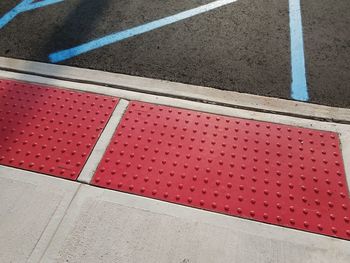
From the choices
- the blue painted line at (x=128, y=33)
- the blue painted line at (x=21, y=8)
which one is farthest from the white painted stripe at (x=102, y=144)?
the blue painted line at (x=21, y=8)

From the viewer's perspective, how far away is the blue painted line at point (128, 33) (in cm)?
400

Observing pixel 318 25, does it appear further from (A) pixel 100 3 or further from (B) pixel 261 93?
(A) pixel 100 3

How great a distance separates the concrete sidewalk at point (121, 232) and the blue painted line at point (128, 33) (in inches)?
64.8

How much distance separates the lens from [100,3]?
4793mm

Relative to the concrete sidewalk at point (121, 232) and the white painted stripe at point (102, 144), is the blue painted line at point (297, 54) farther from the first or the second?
the white painted stripe at point (102, 144)

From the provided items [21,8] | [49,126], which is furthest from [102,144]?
[21,8]

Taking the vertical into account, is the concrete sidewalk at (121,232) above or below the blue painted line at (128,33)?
below

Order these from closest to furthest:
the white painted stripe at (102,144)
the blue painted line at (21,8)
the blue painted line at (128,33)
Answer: the white painted stripe at (102,144) < the blue painted line at (128,33) < the blue painted line at (21,8)

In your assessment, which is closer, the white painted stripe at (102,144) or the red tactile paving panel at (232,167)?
the red tactile paving panel at (232,167)

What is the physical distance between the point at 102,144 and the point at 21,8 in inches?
109

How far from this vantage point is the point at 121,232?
250cm

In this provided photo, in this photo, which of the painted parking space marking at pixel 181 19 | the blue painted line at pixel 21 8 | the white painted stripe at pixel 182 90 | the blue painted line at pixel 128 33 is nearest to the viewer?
the white painted stripe at pixel 182 90

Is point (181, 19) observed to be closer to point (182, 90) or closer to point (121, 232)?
point (182, 90)

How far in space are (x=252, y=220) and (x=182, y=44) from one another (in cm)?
226
